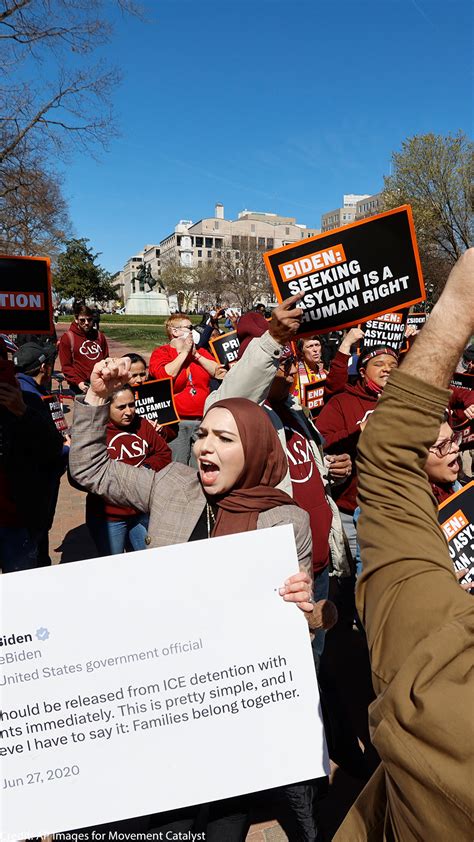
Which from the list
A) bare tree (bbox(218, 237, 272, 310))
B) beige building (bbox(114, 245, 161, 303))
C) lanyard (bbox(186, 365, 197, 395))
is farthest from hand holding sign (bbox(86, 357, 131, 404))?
beige building (bbox(114, 245, 161, 303))

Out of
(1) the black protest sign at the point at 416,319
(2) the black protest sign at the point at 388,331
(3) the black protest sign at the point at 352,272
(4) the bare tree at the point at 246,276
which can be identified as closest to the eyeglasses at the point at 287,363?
(3) the black protest sign at the point at 352,272

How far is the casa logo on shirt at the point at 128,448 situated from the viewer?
12.5ft

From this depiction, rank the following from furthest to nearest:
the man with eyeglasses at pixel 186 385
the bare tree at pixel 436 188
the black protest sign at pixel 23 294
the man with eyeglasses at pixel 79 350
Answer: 1. the bare tree at pixel 436 188
2. the man with eyeglasses at pixel 79 350
3. the man with eyeglasses at pixel 186 385
4. the black protest sign at pixel 23 294

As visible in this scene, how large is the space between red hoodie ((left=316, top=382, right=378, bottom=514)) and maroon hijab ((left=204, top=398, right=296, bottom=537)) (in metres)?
1.67

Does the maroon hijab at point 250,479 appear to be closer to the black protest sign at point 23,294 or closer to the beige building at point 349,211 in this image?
the black protest sign at point 23,294

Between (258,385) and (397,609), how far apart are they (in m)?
1.71

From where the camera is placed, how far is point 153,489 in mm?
2279

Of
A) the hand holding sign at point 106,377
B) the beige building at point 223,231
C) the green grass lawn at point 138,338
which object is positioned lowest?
the hand holding sign at point 106,377

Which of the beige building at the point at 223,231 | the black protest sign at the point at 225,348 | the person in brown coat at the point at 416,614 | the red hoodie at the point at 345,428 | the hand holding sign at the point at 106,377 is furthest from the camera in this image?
the beige building at the point at 223,231

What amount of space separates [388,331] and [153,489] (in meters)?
4.21

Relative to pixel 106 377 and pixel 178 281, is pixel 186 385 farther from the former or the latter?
pixel 178 281

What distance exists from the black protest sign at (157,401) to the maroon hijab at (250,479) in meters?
3.03

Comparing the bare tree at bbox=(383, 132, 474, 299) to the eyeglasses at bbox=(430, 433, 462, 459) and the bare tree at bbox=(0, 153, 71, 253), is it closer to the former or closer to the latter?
the bare tree at bbox=(0, 153, 71, 253)

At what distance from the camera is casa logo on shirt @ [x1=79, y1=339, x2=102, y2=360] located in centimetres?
698
